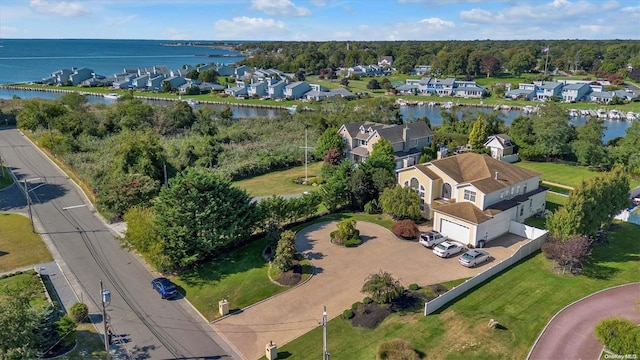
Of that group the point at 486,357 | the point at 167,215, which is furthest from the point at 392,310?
the point at 167,215

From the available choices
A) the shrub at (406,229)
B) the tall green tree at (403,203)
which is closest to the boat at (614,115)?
the tall green tree at (403,203)

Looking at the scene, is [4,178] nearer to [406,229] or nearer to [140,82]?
[406,229]

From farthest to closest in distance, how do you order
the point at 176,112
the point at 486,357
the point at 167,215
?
1. the point at 176,112
2. the point at 167,215
3. the point at 486,357

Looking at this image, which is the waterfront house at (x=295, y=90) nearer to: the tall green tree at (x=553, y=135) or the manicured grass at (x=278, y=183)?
the manicured grass at (x=278, y=183)

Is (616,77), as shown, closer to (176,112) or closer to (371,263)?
(176,112)

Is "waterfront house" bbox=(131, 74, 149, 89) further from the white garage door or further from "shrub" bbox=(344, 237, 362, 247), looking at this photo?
the white garage door

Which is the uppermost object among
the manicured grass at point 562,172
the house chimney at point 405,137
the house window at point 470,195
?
the house chimney at point 405,137

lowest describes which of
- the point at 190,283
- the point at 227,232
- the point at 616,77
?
the point at 190,283
